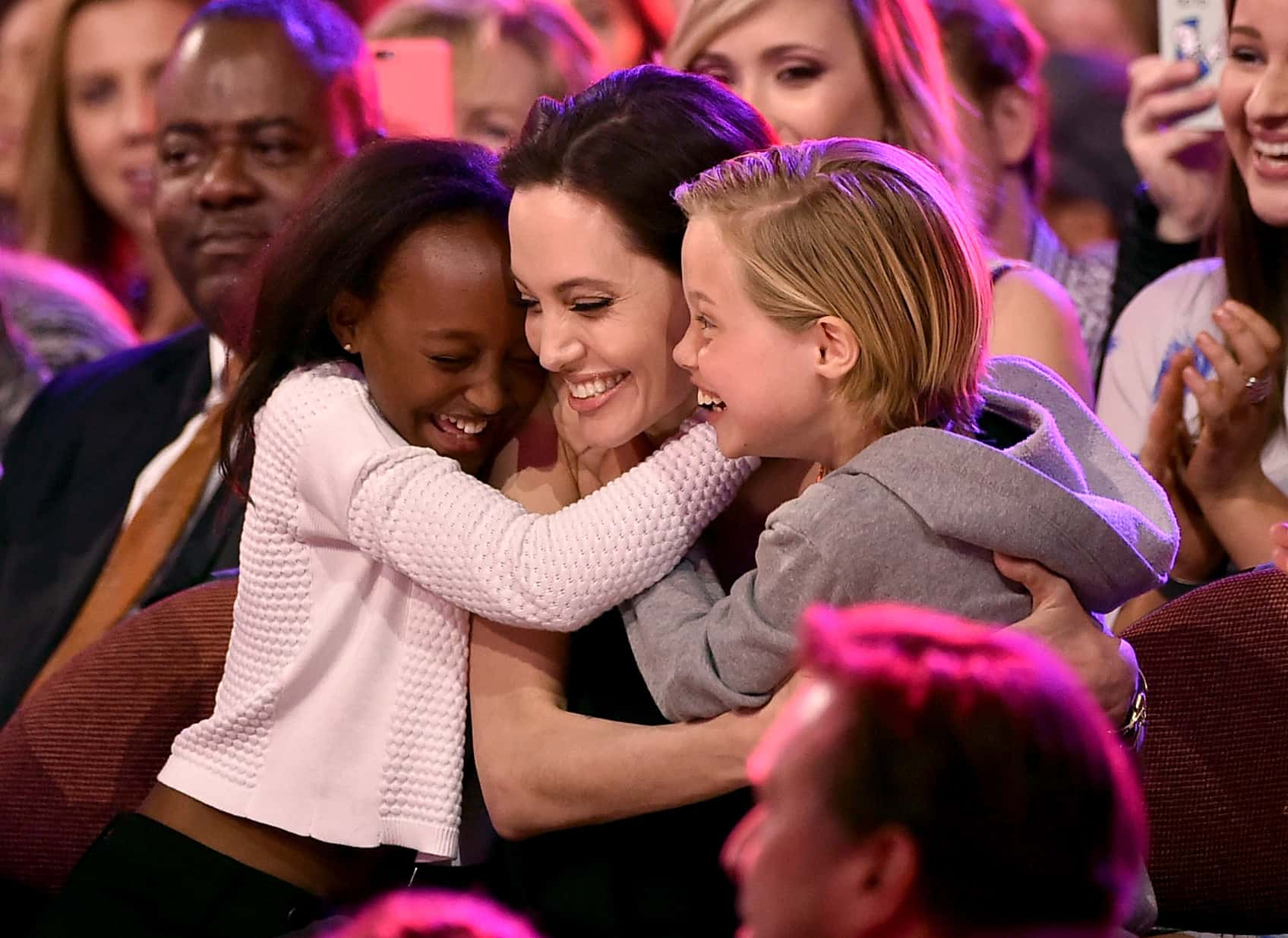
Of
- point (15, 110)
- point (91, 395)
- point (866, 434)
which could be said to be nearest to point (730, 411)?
point (866, 434)

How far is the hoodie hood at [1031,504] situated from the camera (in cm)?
144

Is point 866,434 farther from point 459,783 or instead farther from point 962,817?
point 962,817

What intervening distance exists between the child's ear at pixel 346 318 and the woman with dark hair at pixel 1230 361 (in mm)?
1090

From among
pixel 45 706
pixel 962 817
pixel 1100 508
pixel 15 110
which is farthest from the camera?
pixel 15 110

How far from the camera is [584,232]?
165 cm

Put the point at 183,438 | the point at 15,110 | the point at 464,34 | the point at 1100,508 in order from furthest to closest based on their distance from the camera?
the point at 15,110, the point at 464,34, the point at 183,438, the point at 1100,508

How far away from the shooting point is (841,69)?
8.36ft

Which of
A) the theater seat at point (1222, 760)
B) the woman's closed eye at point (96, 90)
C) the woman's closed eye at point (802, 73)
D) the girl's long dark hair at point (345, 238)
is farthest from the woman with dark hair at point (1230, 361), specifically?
the woman's closed eye at point (96, 90)

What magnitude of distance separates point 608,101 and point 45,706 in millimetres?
989

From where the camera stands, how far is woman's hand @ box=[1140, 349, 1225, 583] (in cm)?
240

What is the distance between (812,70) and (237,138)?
0.99 metres

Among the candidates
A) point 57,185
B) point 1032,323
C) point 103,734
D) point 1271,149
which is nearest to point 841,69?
point 1032,323

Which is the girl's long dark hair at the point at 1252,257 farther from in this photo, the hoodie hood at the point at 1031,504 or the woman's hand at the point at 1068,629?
the woman's hand at the point at 1068,629

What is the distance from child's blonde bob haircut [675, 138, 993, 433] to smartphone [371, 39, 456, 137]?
1.70 metres
